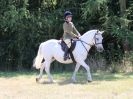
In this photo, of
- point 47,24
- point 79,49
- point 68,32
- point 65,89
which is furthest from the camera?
point 47,24

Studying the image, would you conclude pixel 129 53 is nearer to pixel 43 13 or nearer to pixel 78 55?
pixel 43 13

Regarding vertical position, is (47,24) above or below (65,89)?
above

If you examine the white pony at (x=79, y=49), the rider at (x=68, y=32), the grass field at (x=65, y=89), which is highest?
the rider at (x=68, y=32)

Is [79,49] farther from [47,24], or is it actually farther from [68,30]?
[47,24]

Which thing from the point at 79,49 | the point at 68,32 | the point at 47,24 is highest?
the point at 68,32

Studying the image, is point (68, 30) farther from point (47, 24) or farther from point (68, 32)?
point (47, 24)

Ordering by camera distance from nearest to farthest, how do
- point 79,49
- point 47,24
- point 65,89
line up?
point 65,89, point 79,49, point 47,24

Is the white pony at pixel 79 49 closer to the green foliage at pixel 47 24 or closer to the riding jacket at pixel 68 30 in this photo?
the riding jacket at pixel 68 30

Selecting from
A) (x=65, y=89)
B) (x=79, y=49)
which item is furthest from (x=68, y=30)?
(x=65, y=89)

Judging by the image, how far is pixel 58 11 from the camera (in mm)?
21906

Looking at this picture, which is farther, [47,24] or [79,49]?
[47,24]

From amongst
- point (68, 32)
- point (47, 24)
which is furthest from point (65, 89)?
point (47, 24)

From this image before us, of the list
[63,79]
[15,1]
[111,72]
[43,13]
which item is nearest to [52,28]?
[43,13]

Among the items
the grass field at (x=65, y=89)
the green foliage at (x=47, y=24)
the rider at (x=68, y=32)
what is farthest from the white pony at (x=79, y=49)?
the green foliage at (x=47, y=24)
